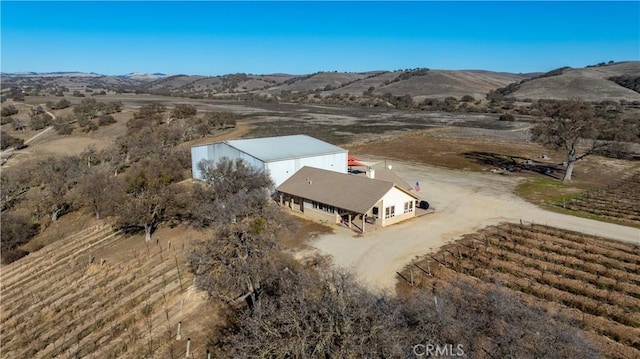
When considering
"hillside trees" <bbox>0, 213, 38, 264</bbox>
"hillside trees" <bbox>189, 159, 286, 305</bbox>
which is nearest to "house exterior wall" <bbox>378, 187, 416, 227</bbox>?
"hillside trees" <bbox>189, 159, 286, 305</bbox>

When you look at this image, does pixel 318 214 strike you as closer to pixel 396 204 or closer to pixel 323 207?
pixel 323 207

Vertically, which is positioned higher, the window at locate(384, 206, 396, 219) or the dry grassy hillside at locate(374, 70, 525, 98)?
the dry grassy hillside at locate(374, 70, 525, 98)

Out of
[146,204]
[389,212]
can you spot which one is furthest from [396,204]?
[146,204]

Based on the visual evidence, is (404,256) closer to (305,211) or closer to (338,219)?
(338,219)

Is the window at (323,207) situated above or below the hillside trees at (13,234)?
above

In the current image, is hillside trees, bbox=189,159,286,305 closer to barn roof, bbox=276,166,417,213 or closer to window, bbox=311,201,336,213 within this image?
barn roof, bbox=276,166,417,213

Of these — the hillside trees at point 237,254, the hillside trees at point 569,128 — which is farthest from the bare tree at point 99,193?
the hillside trees at point 569,128

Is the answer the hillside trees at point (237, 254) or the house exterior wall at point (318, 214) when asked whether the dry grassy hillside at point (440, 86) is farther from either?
the hillside trees at point (237, 254)
